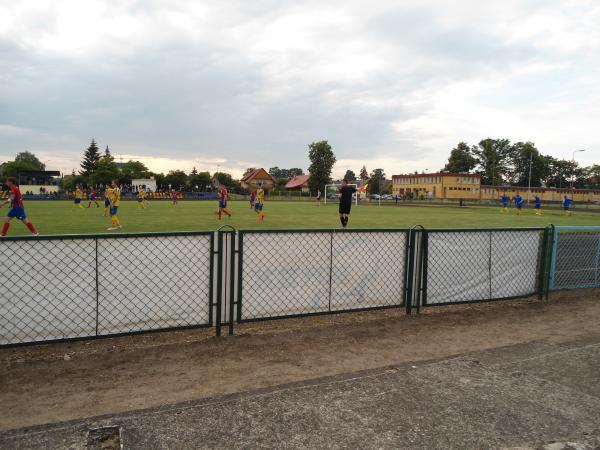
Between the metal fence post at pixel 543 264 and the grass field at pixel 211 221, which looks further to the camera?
the grass field at pixel 211 221

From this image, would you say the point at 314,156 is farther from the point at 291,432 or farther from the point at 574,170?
the point at 291,432

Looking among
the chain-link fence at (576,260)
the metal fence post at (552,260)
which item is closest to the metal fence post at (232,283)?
the metal fence post at (552,260)

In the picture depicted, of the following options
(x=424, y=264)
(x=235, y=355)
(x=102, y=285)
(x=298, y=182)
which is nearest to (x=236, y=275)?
(x=235, y=355)

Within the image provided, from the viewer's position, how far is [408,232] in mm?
6328

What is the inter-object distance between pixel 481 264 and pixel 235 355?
4.41 m

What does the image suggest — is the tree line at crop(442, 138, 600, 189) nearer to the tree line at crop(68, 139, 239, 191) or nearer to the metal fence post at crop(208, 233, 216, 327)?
the tree line at crop(68, 139, 239, 191)

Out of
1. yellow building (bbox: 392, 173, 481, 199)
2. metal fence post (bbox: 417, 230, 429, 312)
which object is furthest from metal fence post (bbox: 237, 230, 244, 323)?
yellow building (bbox: 392, 173, 481, 199)

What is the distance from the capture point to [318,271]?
5.78 metres

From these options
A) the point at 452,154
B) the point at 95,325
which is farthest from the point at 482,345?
the point at 452,154

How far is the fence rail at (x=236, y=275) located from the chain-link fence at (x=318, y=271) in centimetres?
1

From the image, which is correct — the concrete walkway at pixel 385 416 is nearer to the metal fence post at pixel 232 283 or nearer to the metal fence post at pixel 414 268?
the metal fence post at pixel 232 283

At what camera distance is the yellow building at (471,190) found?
315 feet

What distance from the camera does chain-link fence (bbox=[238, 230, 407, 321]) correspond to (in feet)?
17.6

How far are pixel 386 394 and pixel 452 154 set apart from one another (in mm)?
130513
